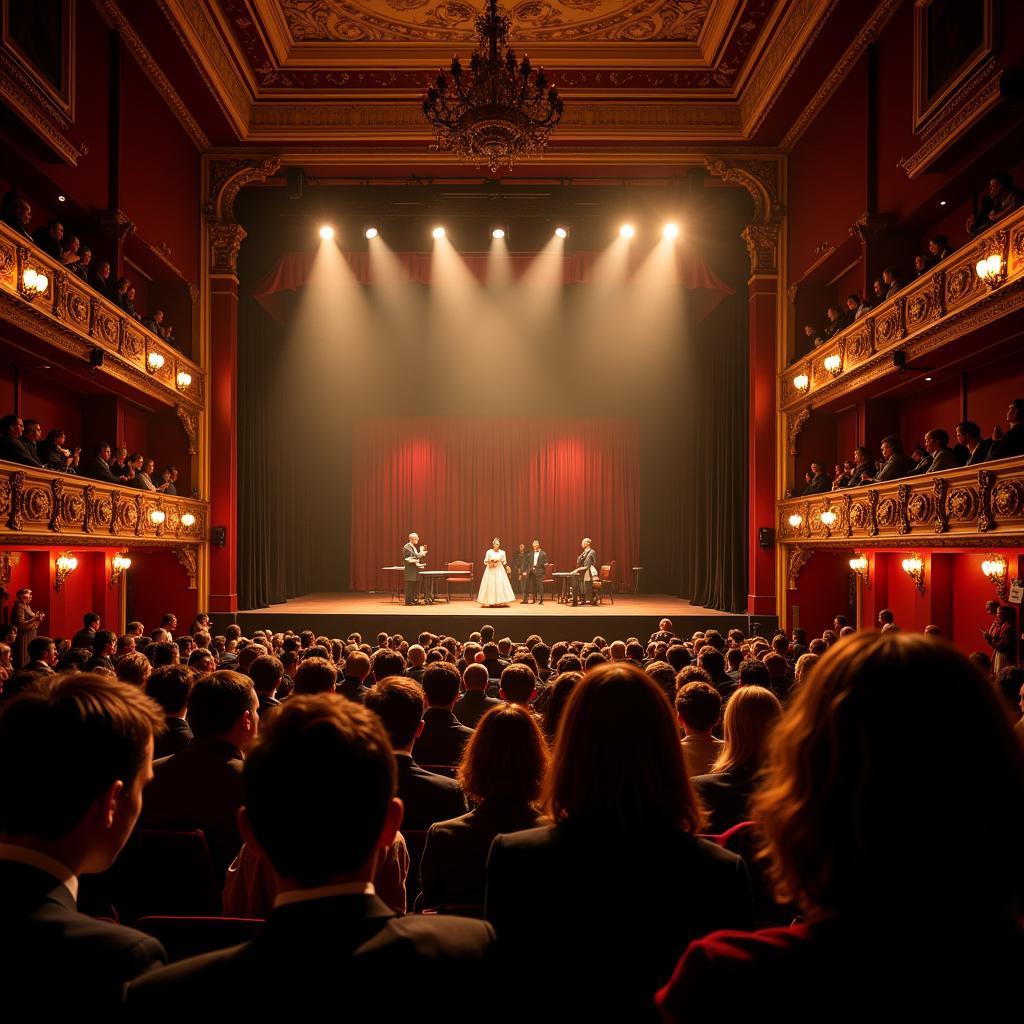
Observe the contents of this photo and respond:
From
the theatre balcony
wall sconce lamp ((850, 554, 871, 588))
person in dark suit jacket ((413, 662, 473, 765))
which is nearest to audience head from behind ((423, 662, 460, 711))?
person in dark suit jacket ((413, 662, 473, 765))

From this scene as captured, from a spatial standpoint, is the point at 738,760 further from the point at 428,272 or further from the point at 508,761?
the point at 428,272

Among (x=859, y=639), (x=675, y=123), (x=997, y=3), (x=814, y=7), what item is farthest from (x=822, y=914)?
(x=675, y=123)

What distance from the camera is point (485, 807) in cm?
256

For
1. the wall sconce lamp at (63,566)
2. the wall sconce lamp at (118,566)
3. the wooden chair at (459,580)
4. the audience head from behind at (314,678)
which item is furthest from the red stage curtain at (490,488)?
the audience head from behind at (314,678)

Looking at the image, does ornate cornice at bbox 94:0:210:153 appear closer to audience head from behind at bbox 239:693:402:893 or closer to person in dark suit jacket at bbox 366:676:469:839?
person in dark suit jacket at bbox 366:676:469:839

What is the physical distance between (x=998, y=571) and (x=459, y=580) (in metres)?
11.4

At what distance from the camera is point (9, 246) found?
8055mm

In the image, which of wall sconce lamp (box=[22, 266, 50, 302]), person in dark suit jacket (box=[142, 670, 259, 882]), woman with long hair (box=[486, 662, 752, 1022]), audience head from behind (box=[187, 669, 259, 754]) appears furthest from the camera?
wall sconce lamp (box=[22, 266, 50, 302])

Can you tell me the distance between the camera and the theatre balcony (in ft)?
26.9

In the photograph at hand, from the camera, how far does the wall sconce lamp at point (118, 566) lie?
12180 mm

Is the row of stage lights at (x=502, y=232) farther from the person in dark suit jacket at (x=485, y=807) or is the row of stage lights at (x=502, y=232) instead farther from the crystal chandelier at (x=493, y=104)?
the person in dark suit jacket at (x=485, y=807)

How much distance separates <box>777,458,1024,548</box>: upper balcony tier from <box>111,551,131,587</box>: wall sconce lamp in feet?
33.2

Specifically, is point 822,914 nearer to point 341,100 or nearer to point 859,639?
point 859,639

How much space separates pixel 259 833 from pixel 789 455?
544 inches
